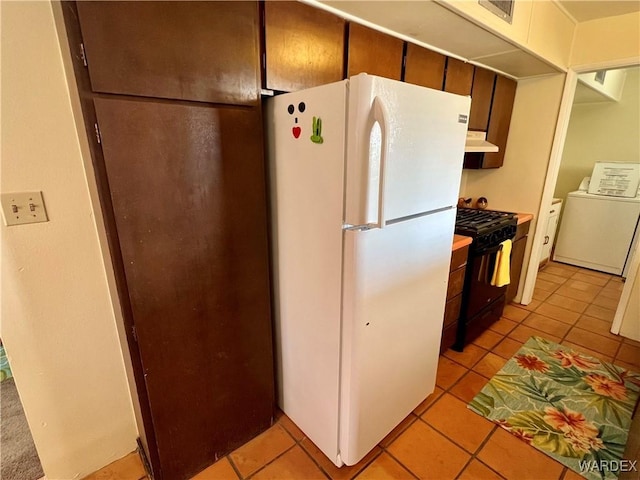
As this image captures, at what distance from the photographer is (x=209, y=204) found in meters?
1.25

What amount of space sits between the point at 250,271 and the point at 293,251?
0.21 metres

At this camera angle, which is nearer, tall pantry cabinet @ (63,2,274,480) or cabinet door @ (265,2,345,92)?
tall pantry cabinet @ (63,2,274,480)

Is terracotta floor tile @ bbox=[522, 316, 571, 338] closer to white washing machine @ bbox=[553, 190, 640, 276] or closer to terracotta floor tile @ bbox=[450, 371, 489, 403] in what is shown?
terracotta floor tile @ bbox=[450, 371, 489, 403]

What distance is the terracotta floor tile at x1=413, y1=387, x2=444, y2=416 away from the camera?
5.99 ft

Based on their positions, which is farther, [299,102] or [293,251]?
[293,251]

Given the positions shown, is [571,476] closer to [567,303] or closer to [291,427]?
[291,427]

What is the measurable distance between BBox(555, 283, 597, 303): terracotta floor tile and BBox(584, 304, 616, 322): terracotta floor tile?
151mm

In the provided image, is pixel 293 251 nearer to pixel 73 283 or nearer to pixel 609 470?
pixel 73 283

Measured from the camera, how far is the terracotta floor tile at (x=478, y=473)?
1451 millimetres

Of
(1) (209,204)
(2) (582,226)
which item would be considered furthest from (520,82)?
(1) (209,204)

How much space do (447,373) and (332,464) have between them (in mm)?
1024

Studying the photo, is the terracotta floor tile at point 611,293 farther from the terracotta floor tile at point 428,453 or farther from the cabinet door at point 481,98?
the terracotta floor tile at point 428,453

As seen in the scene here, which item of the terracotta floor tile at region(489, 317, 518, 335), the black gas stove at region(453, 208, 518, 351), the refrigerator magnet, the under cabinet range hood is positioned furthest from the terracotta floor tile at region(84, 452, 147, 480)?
the under cabinet range hood

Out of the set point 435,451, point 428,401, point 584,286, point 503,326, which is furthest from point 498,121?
point 435,451
